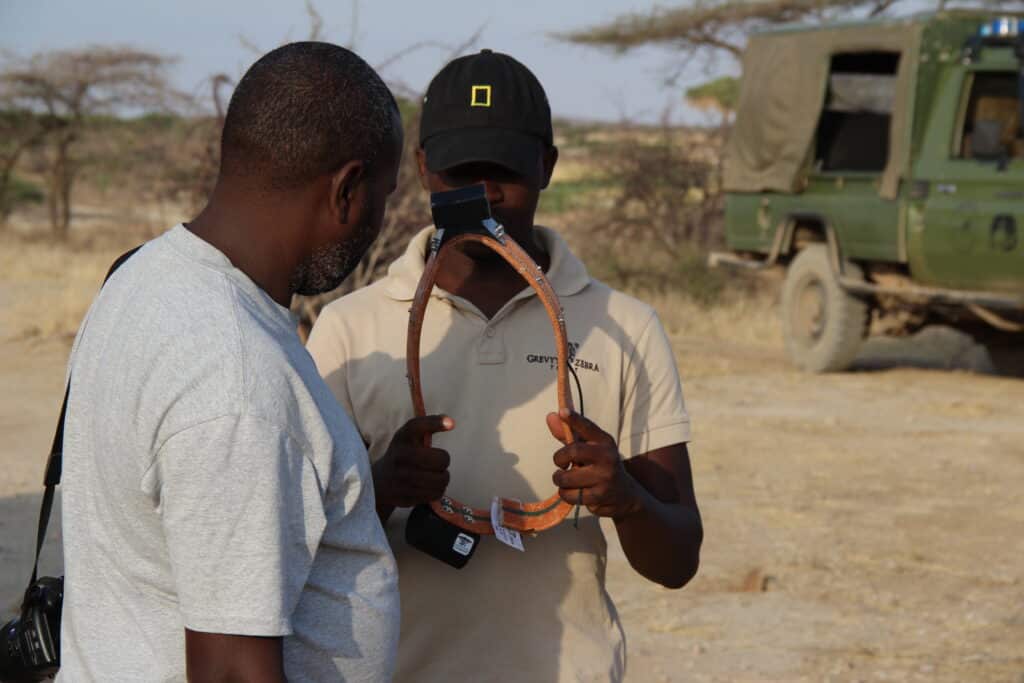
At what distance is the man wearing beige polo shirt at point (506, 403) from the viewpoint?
7.06ft

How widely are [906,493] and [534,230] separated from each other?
201 inches

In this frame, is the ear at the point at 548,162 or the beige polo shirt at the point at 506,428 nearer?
the beige polo shirt at the point at 506,428

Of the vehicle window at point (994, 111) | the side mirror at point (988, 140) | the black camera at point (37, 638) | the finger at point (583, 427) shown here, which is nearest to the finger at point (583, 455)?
the finger at point (583, 427)

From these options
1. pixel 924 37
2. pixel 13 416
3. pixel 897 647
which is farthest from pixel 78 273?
pixel 897 647

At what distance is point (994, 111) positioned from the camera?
9.73 meters

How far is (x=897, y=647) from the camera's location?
4805mm

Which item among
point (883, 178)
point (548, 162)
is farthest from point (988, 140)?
point (548, 162)

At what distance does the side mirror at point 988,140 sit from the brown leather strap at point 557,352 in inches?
311

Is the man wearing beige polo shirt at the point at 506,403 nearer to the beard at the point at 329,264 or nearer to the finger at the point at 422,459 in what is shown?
the finger at the point at 422,459

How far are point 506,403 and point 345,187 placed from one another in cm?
62

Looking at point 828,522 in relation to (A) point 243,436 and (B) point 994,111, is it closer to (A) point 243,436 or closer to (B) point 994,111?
(B) point 994,111

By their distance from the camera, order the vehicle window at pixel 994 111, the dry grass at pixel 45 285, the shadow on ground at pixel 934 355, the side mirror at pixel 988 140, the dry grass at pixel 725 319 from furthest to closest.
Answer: the dry grass at pixel 725 319 → the dry grass at pixel 45 285 → the shadow on ground at pixel 934 355 → the vehicle window at pixel 994 111 → the side mirror at pixel 988 140

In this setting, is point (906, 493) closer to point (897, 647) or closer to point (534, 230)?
point (897, 647)

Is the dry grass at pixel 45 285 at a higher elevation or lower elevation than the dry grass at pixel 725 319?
lower
